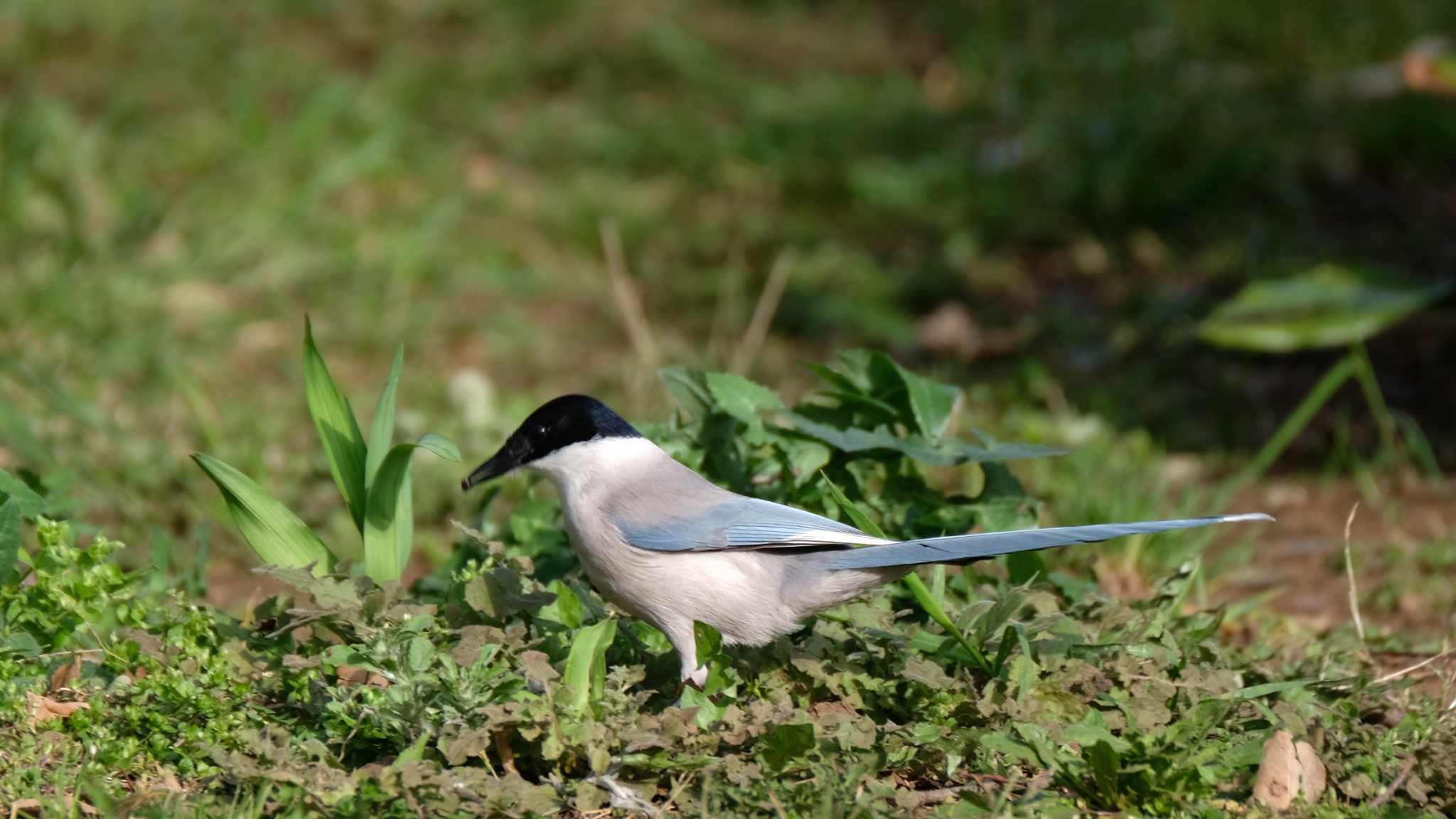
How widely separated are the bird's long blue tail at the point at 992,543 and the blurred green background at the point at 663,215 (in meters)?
1.57

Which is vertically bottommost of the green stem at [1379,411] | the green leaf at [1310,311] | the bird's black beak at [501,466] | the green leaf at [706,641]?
the green stem at [1379,411]

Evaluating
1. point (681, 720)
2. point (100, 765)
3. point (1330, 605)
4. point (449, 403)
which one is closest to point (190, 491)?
point (449, 403)

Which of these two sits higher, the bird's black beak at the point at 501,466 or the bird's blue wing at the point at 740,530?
the bird's black beak at the point at 501,466

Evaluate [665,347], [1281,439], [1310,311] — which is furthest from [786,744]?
[665,347]

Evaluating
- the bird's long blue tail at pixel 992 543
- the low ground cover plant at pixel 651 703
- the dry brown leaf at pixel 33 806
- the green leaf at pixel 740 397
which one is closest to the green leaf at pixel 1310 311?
the low ground cover plant at pixel 651 703

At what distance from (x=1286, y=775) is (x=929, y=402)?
1103 mm

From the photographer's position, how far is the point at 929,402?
10.6ft

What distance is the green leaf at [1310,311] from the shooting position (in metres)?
4.54

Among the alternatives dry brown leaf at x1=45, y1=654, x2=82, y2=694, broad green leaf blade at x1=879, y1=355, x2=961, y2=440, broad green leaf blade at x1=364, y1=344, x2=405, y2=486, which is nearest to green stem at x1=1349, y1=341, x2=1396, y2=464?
broad green leaf blade at x1=879, y1=355, x2=961, y2=440

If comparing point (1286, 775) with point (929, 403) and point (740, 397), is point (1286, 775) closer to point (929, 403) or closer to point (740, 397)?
point (929, 403)

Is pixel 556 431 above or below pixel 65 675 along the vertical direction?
→ above

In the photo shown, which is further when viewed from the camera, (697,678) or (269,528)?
(269,528)

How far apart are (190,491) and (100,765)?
189cm

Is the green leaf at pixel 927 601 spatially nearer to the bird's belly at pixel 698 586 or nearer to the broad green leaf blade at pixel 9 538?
the bird's belly at pixel 698 586
